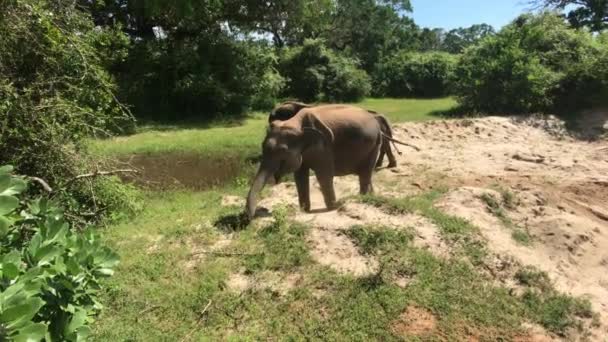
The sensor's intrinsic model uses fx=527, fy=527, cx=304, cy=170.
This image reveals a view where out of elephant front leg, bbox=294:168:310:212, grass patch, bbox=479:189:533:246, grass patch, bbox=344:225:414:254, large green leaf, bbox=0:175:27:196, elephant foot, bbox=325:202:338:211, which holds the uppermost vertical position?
large green leaf, bbox=0:175:27:196

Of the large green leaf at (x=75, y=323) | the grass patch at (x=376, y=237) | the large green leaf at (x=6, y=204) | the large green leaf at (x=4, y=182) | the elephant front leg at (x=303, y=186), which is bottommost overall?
the grass patch at (x=376, y=237)

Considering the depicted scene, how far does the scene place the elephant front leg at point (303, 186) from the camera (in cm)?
803

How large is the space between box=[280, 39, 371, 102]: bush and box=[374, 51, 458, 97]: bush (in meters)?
5.86

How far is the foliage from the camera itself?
179 cm

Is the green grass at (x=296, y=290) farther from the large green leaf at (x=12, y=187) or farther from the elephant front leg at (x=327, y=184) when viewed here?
A: the large green leaf at (x=12, y=187)

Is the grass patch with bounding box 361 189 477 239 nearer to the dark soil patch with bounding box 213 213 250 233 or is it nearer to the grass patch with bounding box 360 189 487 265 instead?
the grass patch with bounding box 360 189 487 265

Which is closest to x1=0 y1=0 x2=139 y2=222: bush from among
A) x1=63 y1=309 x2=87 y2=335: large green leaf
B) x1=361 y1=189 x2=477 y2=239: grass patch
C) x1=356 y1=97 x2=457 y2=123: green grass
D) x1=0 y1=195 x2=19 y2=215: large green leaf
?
x1=361 y1=189 x2=477 y2=239: grass patch

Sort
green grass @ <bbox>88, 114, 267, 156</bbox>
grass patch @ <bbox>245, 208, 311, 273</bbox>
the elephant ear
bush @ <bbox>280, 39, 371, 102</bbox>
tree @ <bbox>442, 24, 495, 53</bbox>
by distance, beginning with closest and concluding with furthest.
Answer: grass patch @ <bbox>245, 208, 311, 273</bbox>, the elephant ear, green grass @ <bbox>88, 114, 267, 156</bbox>, bush @ <bbox>280, 39, 371, 102</bbox>, tree @ <bbox>442, 24, 495, 53</bbox>

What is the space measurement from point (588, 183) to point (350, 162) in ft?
19.2

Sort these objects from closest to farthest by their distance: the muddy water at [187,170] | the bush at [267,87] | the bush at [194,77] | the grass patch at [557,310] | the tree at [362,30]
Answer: the grass patch at [557,310] < the muddy water at [187,170] < the bush at [194,77] < the bush at [267,87] < the tree at [362,30]

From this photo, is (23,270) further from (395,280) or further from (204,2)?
(204,2)

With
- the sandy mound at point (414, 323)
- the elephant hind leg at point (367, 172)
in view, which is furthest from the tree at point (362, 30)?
the sandy mound at point (414, 323)

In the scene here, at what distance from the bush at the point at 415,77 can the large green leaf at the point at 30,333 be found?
32913mm

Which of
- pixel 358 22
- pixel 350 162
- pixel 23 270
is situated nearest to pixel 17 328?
pixel 23 270
